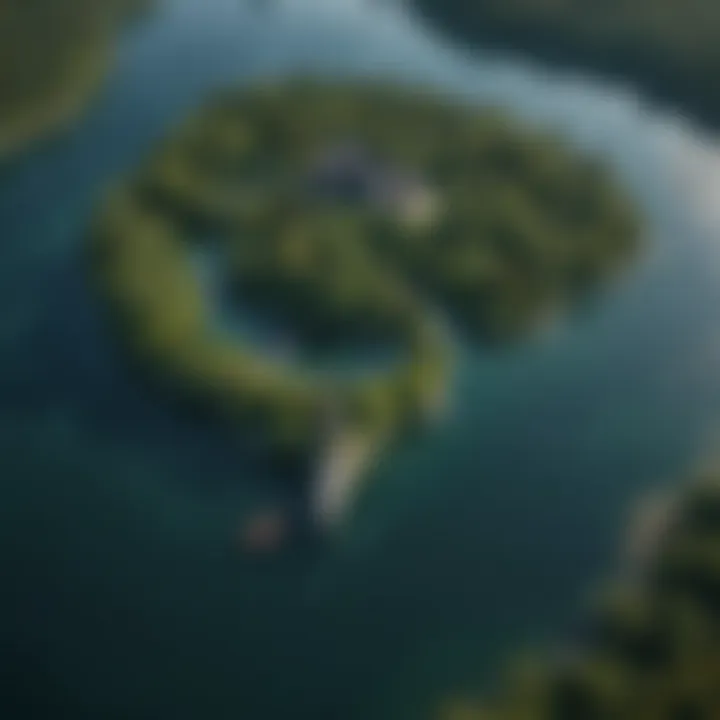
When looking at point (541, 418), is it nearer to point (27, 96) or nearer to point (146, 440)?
point (146, 440)

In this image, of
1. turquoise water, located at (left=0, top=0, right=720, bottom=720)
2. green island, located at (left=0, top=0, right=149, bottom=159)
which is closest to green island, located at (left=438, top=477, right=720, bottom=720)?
turquoise water, located at (left=0, top=0, right=720, bottom=720)

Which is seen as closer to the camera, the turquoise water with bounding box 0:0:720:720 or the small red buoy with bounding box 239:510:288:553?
the turquoise water with bounding box 0:0:720:720

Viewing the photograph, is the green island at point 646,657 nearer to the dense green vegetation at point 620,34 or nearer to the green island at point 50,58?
the dense green vegetation at point 620,34

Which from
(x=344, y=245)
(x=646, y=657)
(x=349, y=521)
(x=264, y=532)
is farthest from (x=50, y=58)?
(x=646, y=657)

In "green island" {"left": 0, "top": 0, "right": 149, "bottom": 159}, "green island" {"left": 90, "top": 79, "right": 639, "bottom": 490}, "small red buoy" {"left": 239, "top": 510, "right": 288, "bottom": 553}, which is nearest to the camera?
"small red buoy" {"left": 239, "top": 510, "right": 288, "bottom": 553}

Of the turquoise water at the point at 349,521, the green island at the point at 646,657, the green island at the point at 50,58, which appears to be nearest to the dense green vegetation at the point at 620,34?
the turquoise water at the point at 349,521

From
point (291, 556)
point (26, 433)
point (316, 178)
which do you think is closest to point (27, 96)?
point (316, 178)

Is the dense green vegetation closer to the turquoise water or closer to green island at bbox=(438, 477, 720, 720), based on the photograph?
the turquoise water
